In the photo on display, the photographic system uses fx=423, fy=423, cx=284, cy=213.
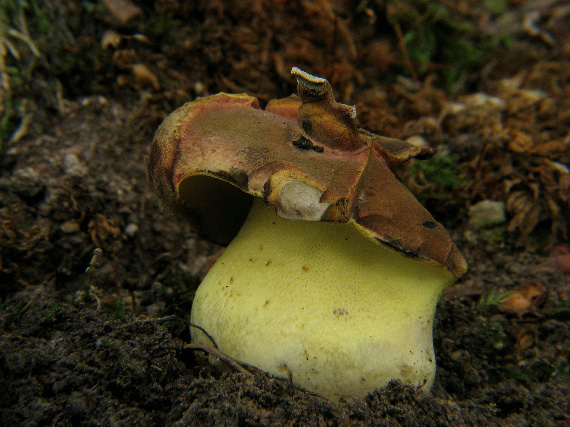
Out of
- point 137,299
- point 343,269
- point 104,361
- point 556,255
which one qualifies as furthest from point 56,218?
point 556,255

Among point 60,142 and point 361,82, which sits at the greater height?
point 361,82

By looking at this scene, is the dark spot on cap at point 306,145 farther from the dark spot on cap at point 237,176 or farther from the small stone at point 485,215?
the small stone at point 485,215

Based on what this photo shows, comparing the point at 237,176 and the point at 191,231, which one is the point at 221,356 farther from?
the point at 191,231

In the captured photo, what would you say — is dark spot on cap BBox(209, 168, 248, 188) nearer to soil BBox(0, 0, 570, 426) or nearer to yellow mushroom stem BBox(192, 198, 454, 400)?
yellow mushroom stem BBox(192, 198, 454, 400)

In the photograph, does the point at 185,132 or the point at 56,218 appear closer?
the point at 185,132

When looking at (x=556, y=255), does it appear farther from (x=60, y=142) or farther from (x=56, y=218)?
(x=60, y=142)

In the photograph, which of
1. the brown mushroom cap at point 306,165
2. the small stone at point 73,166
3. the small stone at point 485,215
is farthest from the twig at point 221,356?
the small stone at point 485,215

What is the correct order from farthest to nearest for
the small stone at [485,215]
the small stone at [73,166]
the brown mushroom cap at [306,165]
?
1. the small stone at [485,215]
2. the small stone at [73,166]
3. the brown mushroom cap at [306,165]
